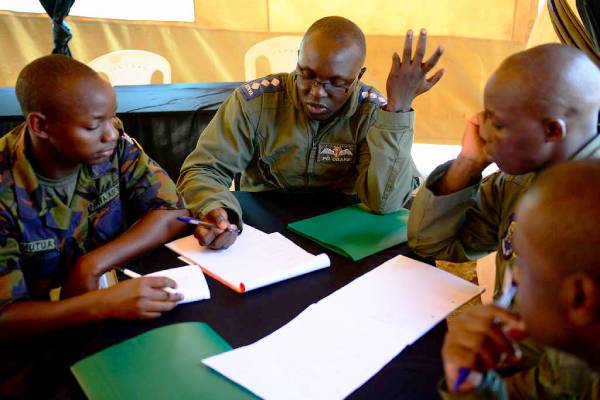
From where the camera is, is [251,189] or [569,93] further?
[251,189]

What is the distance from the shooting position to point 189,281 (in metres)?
1.08

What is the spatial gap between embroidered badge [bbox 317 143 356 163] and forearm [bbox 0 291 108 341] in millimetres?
890

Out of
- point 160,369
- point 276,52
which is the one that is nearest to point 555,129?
point 160,369

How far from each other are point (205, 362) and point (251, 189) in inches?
39.7

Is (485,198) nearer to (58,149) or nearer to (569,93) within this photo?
(569,93)

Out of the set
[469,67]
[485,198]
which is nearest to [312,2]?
[469,67]

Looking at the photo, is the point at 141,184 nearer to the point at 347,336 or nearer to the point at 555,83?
the point at 347,336

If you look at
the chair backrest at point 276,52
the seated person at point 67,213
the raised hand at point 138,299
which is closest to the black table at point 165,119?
the chair backrest at point 276,52

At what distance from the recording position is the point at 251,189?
1793mm

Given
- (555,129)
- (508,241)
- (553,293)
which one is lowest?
(508,241)

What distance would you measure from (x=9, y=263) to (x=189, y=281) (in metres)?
0.37

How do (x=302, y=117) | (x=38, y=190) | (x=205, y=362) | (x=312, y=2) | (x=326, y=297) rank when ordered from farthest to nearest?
1. (x=312, y=2)
2. (x=302, y=117)
3. (x=38, y=190)
4. (x=326, y=297)
5. (x=205, y=362)

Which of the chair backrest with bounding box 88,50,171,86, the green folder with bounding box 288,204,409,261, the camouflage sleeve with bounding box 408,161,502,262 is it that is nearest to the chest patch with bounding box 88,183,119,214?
the green folder with bounding box 288,204,409,261

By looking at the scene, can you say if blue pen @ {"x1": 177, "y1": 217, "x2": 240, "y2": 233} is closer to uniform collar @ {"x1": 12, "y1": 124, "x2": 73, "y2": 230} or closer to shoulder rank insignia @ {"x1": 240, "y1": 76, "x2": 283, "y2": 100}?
uniform collar @ {"x1": 12, "y1": 124, "x2": 73, "y2": 230}
